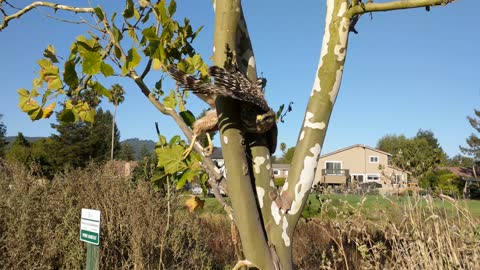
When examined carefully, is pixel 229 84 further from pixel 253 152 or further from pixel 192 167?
pixel 192 167

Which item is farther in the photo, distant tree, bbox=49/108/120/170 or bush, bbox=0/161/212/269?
→ distant tree, bbox=49/108/120/170

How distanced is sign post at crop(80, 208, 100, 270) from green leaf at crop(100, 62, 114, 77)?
1.84m

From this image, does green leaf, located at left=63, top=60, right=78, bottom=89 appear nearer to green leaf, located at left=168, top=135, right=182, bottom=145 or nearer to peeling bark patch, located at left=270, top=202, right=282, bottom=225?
green leaf, located at left=168, top=135, right=182, bottom=145

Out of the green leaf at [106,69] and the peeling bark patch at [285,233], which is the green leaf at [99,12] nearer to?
the green leaf at [106,69]

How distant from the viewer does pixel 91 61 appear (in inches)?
61.5

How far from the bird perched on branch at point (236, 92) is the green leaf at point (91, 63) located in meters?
0.27

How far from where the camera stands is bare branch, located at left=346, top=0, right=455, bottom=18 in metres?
1.35

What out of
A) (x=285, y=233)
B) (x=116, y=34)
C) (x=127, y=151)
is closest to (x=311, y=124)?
(x=285, y=233)

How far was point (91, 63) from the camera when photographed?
A: 156 centimetres

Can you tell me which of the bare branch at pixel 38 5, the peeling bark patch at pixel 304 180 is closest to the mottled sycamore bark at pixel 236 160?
the peeling bark patch at pixel 304 180

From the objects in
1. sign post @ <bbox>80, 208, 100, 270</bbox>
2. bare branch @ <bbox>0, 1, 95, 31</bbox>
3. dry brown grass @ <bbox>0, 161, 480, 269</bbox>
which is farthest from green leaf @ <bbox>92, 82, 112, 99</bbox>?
dry brown grass @ <bbox>0, 161, 480, 269</bbox>

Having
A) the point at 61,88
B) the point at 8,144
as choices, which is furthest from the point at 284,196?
the point at 8,144

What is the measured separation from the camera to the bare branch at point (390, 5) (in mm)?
1347

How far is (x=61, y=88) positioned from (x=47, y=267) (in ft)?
12.6
